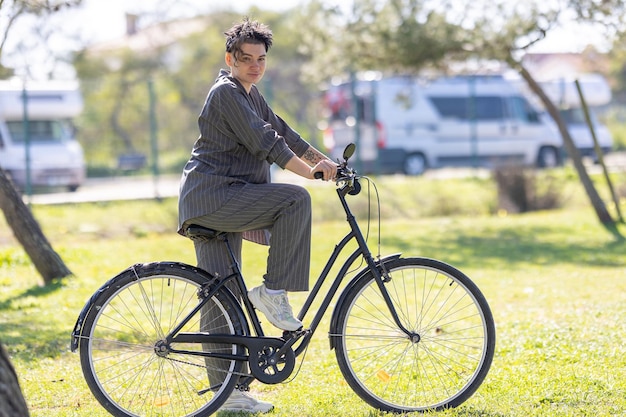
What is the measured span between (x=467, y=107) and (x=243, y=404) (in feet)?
68.2

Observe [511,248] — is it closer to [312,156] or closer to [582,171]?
[582,171]

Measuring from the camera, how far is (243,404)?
5.10 metres

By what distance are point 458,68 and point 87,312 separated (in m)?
12.2

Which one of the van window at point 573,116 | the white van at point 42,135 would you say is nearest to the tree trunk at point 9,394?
the white van at point 42,135

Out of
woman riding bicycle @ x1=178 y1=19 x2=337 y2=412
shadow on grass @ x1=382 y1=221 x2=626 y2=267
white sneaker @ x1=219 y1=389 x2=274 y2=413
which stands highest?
woman riding bicycle @ x1=178 y1=19 x2=337 y2=412

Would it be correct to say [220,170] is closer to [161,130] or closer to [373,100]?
[161,130]

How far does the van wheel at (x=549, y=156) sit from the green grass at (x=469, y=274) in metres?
6.34

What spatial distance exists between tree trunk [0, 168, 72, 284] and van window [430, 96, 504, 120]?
1658 cm

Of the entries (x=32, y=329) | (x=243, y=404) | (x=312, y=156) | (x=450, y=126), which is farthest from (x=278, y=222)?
(x=450, y=126)

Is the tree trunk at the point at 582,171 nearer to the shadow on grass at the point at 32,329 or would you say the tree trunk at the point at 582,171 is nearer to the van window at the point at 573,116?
the shadow on grass at the point at 32,329

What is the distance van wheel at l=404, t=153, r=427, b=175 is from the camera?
23734 millimetres

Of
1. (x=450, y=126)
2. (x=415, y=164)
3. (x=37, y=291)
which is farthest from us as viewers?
(x=450, y=126)

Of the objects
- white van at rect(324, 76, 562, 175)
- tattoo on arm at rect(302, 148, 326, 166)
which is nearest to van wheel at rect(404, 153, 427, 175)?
white van at rect(324, 76, 562, 175)

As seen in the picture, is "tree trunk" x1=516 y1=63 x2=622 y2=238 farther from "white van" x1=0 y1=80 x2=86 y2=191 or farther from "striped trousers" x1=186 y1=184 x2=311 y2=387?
"striped trousers" x1=186 y1=184 x2=311 y2=387
